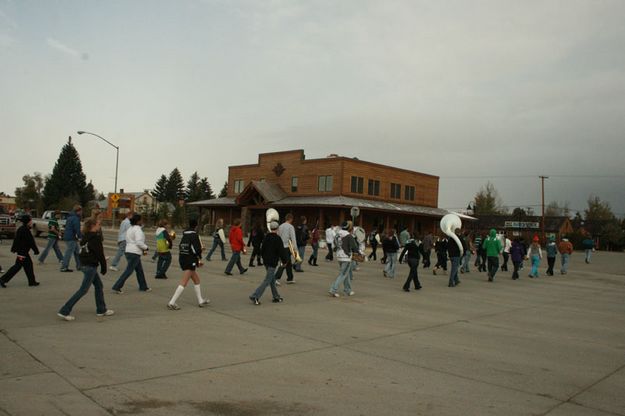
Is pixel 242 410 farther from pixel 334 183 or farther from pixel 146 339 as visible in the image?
pixel 334 183

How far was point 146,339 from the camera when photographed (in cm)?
710

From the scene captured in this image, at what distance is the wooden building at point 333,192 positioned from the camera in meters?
43.4

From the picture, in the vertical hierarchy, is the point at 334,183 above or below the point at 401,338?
above

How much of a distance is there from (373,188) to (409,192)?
554 centimetres

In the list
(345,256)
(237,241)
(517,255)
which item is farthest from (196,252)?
(517,255)

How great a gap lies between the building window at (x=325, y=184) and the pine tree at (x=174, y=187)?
9821 centimetres

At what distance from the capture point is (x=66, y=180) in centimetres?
9819

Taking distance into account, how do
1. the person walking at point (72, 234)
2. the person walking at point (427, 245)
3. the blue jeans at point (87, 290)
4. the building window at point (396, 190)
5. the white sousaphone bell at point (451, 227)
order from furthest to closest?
the building window at point (396, 190) → the person walking at point (427, 245) → the white sousaphone bell at point (451, 227) → the person walking at point (72, 234) → the blue jeans at point (87, 290)

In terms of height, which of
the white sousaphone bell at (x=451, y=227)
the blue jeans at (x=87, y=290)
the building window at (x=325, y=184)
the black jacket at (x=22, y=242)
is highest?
the building window at (x=325, y=184)

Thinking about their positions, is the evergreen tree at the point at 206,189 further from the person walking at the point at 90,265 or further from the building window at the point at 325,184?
the person walking at the point at 90,265

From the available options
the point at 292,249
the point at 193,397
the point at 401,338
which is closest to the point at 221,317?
the point at 401,338

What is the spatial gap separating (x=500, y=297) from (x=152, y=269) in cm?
1011

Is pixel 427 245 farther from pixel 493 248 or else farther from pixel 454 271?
pixel 454 271

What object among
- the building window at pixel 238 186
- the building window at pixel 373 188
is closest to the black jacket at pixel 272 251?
the building window at pixel 373 188
